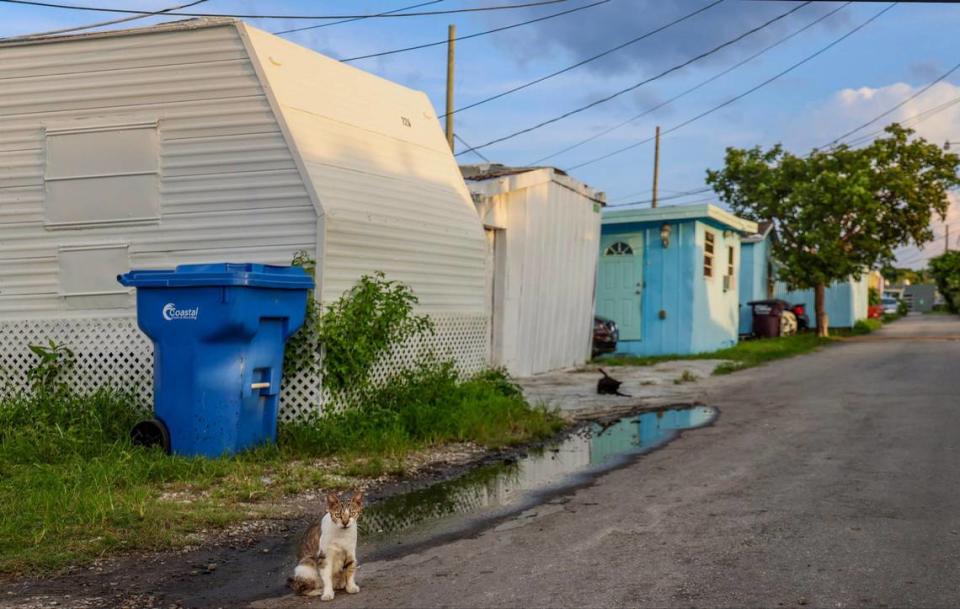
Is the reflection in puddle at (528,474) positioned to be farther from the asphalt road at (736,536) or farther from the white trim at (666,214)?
the white trim at (666,214)

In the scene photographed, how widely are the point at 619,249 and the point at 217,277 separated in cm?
1488

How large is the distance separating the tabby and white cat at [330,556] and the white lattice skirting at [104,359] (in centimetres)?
437

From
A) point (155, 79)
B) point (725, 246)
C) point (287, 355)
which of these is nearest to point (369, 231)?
point (287, 355)

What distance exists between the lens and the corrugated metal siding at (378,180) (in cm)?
957

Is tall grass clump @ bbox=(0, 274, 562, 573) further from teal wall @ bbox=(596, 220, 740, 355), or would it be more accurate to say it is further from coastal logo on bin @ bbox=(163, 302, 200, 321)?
teal wall @ bbox=(596, 220, 740, 355)

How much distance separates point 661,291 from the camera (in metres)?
21.0

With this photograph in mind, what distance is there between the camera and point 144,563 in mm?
5305

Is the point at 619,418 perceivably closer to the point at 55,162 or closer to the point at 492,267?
the point at 492,267

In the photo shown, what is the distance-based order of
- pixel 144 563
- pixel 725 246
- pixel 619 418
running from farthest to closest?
1. pixel 725 246
2. pixel 619 418
3. pixel 144 563

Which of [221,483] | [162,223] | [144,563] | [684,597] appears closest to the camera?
[684,597]

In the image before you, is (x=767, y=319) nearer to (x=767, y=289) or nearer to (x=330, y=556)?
(x=767, y=289)

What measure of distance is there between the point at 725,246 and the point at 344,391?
53.4 feet

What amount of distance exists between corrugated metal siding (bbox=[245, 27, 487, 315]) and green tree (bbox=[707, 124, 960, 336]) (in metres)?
18.7

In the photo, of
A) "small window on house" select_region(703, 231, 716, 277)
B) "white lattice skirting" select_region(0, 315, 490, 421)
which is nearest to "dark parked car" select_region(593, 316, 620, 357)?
"small window on house" select_region(703, 231, 716, 277)
